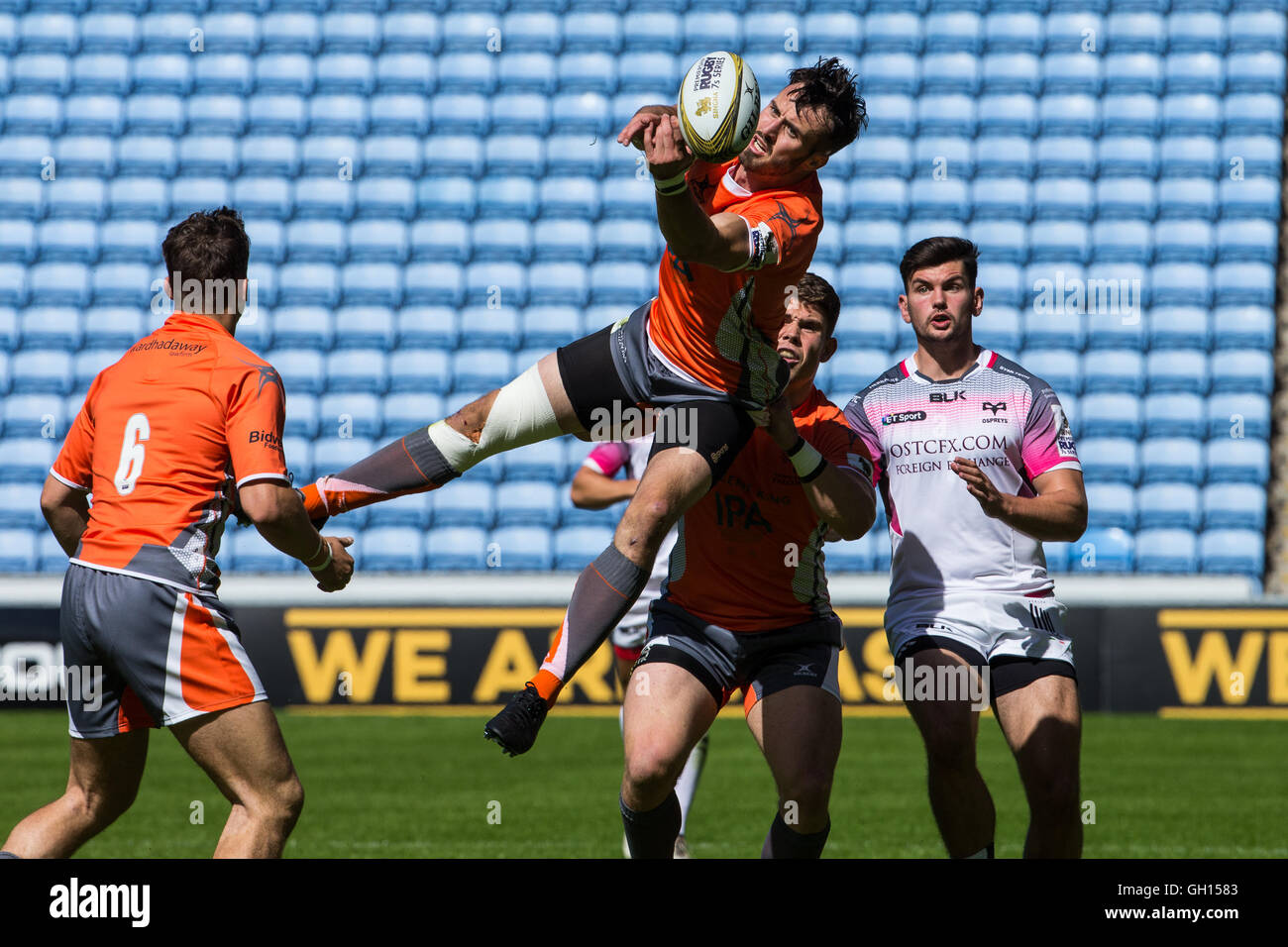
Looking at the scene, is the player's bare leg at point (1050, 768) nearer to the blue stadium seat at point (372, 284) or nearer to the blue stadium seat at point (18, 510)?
the blue stadium seat at point (372, 284)

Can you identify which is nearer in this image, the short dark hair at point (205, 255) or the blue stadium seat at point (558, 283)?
the short dark hair at point (205, 255)

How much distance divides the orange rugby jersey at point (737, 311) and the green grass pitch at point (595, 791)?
2.87 metres

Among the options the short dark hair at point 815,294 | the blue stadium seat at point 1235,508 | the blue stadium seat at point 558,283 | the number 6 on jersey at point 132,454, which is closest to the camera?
the number 6 on jersey at point 132,454

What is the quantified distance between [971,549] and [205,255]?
280 cm

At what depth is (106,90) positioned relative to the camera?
16578 mm

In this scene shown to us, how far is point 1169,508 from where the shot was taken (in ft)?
44.6

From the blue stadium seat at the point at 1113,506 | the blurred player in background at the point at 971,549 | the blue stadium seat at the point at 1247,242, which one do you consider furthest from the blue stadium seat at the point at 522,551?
the blurred player in background at the point at 971,549

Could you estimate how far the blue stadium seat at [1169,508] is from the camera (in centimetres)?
1358

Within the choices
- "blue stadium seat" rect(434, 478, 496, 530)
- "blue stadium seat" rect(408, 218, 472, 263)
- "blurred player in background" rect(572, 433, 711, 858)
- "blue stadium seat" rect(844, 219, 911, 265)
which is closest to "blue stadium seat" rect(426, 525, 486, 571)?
"blue stadium seat" rect(434, 478, 496, 530)

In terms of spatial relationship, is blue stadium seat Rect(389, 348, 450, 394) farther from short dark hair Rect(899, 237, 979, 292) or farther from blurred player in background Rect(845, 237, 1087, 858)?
short dark hair Rect(899, 237, 979, 292)

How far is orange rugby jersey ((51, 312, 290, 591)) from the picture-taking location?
4.32 m

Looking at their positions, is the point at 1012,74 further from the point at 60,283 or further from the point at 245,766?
the point at 245,766

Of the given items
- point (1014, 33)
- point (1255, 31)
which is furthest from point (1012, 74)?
point (1255, 31)

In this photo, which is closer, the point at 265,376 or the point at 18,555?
the point at 265,376
